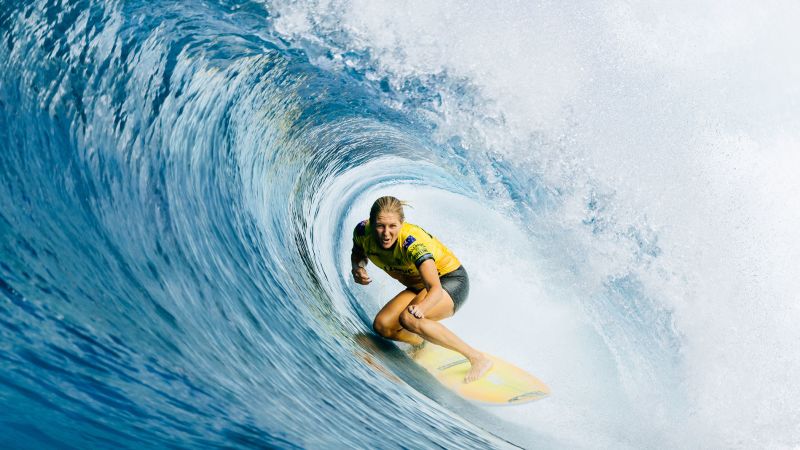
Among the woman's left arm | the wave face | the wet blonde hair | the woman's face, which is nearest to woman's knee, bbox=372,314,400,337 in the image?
the wave face

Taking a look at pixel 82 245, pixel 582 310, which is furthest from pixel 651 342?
→ pixel 82 245

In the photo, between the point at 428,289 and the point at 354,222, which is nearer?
the point at 428,289

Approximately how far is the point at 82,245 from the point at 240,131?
8.47ft

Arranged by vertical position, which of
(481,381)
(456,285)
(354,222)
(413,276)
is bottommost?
(481,381)

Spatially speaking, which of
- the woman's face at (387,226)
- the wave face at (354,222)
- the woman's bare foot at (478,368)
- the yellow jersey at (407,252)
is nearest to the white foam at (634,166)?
the wave face at (354,222)

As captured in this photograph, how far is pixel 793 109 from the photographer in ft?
43.3

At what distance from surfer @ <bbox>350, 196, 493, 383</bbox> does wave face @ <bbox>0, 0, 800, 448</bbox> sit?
0.26m

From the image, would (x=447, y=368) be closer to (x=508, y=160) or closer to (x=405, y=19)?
(x=508, y=160)

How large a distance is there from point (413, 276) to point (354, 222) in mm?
3592

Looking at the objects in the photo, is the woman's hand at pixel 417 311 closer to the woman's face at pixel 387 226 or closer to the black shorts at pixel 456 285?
the woman's face at pixel 387 226

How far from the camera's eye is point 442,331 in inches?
172

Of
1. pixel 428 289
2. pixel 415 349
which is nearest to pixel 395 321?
pixel 415 349

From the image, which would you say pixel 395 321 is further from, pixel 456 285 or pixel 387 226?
pixel 387 226

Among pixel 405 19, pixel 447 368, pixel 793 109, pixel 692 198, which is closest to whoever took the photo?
pixel 447 368
